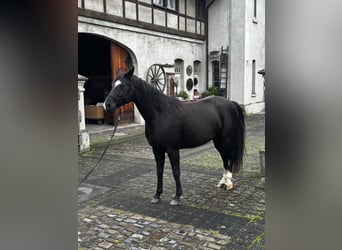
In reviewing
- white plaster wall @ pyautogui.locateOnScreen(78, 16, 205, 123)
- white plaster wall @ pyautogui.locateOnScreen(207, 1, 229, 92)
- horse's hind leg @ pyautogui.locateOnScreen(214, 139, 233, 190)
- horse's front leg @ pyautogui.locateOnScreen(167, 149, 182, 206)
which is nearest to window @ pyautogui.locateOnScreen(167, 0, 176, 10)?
white plaster wall @ pyautogui.locateOnScreen(78, 16, 205, 123)

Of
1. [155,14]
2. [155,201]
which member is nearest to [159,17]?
[155,14]

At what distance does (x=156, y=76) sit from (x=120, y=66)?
5.10 feet

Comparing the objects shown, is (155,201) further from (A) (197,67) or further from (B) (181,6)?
(A) (197,67)

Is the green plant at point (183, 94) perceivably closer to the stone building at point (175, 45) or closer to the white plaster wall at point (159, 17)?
the stone building at point (175, 45)

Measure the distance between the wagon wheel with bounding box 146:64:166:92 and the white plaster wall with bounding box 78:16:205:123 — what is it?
17 centimetres

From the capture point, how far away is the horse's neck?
4.12m

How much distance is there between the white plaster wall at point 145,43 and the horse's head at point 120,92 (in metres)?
6.28

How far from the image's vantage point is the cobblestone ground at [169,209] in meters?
3.22

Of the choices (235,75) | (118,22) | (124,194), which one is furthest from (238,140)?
(235,75)

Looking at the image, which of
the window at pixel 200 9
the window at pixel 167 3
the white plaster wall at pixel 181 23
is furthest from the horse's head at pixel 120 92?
the window at pixel 200 9

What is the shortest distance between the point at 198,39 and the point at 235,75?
2.44m

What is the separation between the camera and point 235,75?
15.7 meters

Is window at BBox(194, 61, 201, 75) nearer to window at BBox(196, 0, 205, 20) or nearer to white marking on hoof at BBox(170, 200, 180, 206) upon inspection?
window at BBox(196, 0, 205, 20)
